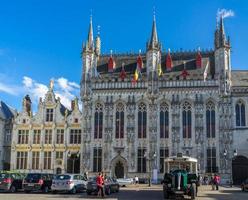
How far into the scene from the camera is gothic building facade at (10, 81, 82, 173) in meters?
61.8

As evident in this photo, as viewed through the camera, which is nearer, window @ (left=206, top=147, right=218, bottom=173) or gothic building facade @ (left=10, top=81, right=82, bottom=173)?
window @ (left=206, top=147, right=218, bottom=173)

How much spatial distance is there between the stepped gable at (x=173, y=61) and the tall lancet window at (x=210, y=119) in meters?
5.66

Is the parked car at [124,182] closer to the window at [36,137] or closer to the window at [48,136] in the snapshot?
the window at [48,136]

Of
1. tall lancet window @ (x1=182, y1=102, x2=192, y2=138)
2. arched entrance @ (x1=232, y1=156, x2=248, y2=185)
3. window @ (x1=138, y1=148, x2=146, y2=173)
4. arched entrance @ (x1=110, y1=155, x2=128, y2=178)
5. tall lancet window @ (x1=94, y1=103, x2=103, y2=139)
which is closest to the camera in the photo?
arched entrance @ (x1=232, y1=156, x2=248, y2=185)

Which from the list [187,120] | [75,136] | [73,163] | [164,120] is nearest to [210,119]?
[187,120]

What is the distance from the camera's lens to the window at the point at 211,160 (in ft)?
185

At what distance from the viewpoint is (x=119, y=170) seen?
58875 millimetres

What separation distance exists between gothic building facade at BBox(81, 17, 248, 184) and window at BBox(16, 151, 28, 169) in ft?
32.1

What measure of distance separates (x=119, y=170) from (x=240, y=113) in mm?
18231

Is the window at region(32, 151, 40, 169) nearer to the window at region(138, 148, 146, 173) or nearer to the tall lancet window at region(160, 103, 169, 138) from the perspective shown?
the window at region(138, 148, 146, 173)

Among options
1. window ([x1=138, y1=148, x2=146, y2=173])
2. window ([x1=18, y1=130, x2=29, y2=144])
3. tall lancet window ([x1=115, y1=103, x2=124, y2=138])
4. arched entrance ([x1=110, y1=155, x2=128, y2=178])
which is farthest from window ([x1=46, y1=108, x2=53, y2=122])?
window ([x1=138, y1=148, x2=146, y2=173])

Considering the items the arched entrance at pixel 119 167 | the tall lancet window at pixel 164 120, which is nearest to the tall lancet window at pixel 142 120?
the tall lancet window at pixel 164 120

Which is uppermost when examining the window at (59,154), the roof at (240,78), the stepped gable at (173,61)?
the stepped gable at (173,61)

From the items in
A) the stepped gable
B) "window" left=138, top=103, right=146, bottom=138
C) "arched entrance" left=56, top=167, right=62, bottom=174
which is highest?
the stepped gable
